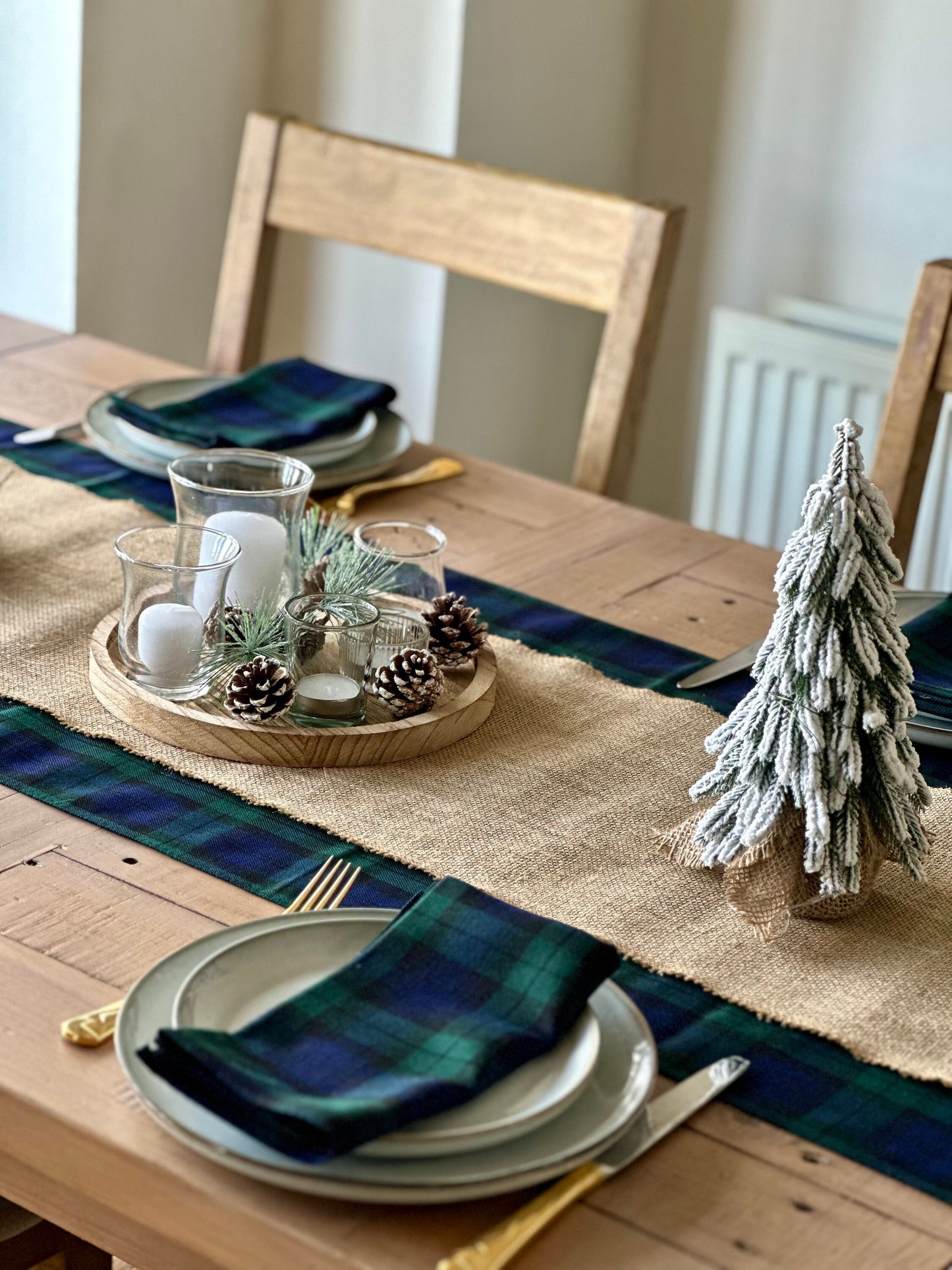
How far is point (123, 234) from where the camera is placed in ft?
7.36

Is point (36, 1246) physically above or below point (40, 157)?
below

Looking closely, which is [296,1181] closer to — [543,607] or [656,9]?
[543,607]

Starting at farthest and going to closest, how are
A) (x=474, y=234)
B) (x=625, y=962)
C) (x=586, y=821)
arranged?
(x=474, y=234) → (x=586, y=821) → (x=625, y=962)

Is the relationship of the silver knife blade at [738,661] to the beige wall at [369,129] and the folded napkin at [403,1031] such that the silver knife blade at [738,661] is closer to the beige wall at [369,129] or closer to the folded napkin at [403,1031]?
the folded napkin at [403,1031]

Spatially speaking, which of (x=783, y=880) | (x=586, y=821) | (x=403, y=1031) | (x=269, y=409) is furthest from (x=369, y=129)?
(x=403, y=1031)

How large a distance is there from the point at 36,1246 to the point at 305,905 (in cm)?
39

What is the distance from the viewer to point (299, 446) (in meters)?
1.31


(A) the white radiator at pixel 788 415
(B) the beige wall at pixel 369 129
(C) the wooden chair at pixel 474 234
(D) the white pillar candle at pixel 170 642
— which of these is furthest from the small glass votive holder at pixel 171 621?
(B) the beige wall at pixel 369 129

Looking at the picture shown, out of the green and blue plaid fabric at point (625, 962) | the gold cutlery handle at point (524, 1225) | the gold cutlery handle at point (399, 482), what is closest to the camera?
the gold cutlery handle at point (524, 1225)

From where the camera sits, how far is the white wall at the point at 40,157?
82.3 inches

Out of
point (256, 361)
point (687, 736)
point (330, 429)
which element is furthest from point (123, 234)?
point (687, 736)

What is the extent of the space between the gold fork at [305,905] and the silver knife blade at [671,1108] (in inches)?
7.2

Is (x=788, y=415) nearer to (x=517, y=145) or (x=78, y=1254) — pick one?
(x=517, y=145)

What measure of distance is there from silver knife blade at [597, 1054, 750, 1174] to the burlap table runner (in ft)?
0.18
